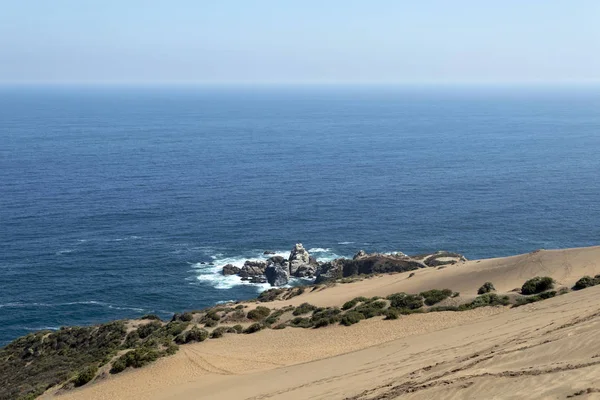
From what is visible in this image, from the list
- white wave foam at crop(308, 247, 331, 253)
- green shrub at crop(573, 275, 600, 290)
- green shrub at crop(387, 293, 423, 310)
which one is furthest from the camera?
white wave foam at crop(308, 247, 331, 253)

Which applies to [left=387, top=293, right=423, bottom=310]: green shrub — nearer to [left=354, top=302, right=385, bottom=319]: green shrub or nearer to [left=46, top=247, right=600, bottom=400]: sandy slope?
[left=354, top=302, right=385, bottom=319]: green shrub

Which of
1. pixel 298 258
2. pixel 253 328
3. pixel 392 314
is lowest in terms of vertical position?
pixel 298 258

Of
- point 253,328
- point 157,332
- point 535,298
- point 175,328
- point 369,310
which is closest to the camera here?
point 535,298

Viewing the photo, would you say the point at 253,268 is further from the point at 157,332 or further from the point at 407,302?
the point at 407,302

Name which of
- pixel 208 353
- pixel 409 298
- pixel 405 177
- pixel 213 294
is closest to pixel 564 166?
pixel 405 177

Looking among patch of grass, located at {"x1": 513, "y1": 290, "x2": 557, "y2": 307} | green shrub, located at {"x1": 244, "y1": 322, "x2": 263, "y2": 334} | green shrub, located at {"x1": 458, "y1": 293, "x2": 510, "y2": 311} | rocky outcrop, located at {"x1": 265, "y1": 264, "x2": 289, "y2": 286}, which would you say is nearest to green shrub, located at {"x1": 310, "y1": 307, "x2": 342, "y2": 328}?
green shrub, located at {"x1": 244, "y1": 322, "x2": 263, "y2": 334}

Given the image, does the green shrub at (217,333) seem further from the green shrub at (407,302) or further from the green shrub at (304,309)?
the green shrub at (407,302)

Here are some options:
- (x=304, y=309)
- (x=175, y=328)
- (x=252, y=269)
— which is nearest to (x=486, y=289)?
(x=304, y=309)

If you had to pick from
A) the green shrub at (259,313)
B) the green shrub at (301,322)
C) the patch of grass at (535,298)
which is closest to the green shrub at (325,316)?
the green shrub at (301,322)
